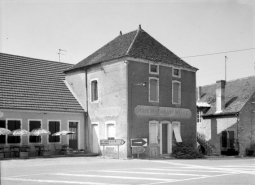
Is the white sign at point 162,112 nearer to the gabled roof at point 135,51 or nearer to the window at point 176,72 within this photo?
the window at point 176,72

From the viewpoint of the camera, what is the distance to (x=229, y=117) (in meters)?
37.9

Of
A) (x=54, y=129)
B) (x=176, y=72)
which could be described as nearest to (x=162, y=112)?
(x=176, y=72)

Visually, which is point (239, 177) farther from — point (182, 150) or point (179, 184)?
point (182, 150)

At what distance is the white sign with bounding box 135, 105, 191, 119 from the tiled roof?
19.2ft

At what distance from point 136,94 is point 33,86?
9013 mm

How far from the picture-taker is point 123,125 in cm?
2847

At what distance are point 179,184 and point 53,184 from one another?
13.8ft

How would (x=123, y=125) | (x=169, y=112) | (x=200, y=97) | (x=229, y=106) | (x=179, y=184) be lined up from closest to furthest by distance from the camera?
1. (x=179, y=184)
2. (x=123, y=125)
3. (x=169, y=112)
4. (x=229, y=106)
5. (x=200, y=97)

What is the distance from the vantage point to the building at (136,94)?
94.6 ft

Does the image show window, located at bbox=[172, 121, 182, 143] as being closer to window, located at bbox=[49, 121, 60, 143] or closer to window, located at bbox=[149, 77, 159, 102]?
window, located at bbox=[149, 77, 159, 102]

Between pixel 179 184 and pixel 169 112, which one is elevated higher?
pixel 169 112

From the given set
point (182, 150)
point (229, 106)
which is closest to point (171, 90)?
point (182, 150)

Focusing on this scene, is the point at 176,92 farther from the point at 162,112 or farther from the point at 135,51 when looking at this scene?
the point at 135,51

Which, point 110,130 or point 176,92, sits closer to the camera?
point 110,130
